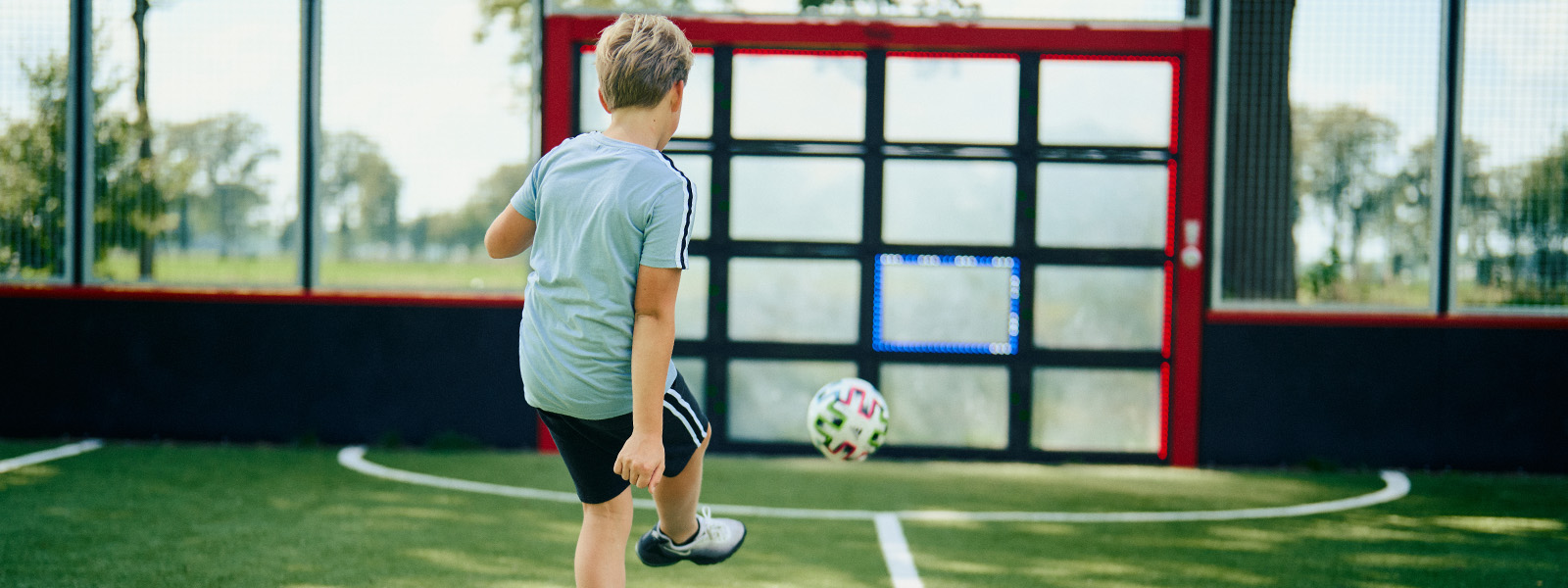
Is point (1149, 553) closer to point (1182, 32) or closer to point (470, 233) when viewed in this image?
point (1182, 32)

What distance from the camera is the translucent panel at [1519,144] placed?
6.85m

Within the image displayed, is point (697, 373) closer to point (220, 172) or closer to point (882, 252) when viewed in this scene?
point (882, 252)

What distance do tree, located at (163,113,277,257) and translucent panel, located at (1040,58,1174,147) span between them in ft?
16.0

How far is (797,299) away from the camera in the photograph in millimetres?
7102

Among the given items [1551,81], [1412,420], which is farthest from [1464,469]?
[1551,81]

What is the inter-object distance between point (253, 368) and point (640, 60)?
5548mm

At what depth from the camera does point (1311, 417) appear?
691cm

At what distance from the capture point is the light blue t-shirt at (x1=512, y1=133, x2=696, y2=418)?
239 centimetres

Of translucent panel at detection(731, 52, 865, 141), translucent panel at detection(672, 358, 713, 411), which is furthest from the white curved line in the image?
translucent panel at detection(731, 52, 865, 141)

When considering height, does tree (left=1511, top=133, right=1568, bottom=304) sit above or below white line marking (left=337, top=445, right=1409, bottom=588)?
above

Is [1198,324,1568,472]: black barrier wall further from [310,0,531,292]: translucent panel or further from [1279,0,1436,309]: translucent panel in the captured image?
[310,0,531,292]: translucent panel

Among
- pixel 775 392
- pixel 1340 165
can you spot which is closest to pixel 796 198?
pixel 775 392

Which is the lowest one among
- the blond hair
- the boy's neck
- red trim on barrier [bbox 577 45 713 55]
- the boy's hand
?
the boy's hand

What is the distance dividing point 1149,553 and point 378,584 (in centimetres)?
301
